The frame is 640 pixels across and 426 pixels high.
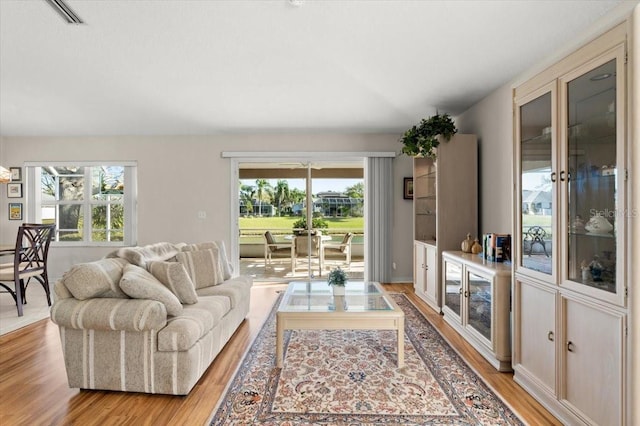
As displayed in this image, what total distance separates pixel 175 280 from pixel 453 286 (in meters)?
2.64

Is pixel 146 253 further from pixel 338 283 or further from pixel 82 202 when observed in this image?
pixel 82 202

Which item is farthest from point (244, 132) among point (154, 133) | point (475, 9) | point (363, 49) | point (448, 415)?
point (448, 415)

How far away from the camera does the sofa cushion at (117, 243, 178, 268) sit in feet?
9.34

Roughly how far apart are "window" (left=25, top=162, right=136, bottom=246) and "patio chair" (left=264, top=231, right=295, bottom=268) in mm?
2226

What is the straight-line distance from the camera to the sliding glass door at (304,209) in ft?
19.6

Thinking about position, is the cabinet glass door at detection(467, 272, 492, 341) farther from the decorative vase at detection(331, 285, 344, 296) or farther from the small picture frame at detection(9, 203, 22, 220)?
the small picture frame at detection(9, 203, 22, 220)

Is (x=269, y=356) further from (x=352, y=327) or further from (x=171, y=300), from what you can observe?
(x=171, y=300)

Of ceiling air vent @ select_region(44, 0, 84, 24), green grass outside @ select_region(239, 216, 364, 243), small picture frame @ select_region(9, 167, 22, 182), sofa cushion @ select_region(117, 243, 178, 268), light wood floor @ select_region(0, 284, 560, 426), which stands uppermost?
ceiling air vent @ select_region(44, 0, 84, 24)

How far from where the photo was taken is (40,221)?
6.11m

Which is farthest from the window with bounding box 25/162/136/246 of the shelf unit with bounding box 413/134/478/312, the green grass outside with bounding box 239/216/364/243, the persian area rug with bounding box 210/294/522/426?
the shelf unit with bounding box 413/134/478/312

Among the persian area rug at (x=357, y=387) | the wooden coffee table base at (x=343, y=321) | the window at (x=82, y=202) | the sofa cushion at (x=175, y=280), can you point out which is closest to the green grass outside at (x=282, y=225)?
the window at (x=82, y=202)

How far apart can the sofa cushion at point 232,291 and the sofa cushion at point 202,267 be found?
0.08 m

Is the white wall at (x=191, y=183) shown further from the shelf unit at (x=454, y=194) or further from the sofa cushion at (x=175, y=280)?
the sofa cushion at (x=175, y=280)

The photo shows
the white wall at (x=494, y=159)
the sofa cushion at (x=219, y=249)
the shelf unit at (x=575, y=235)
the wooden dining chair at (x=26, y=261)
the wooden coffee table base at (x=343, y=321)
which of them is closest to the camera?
the shelf unit at (x=575, y=235)
